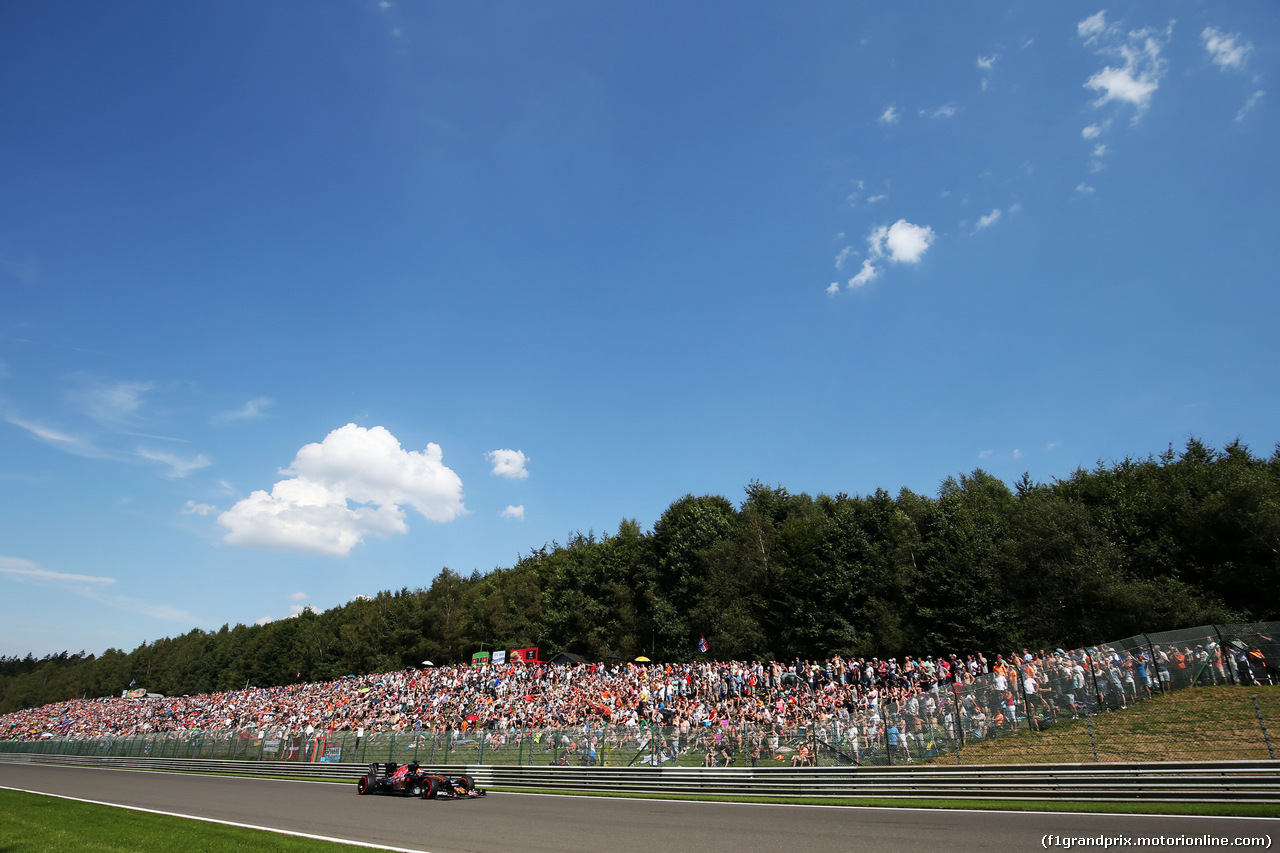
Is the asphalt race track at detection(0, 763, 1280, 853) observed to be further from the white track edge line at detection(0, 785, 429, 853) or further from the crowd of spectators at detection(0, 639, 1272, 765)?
the crowd of spectators at detection(0, 639, 1272, 765)

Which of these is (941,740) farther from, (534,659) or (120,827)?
(534,659)

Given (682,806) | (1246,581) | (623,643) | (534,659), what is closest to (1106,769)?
(682,806)

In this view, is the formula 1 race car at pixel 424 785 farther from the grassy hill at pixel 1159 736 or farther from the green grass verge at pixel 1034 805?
the grassy hill at pixel 1159 736

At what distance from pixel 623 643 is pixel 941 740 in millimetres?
43332

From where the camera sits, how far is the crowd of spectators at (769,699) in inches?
702

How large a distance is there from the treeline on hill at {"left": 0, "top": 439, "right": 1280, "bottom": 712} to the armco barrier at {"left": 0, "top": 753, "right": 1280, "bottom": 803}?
22185mm

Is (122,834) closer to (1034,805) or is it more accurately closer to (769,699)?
(1034,805)

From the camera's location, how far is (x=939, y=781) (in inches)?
628

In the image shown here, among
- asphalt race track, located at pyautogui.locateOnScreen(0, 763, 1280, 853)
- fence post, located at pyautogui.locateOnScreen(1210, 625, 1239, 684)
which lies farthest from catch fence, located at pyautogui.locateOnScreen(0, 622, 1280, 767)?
asphalt race track, located at pyautogui.locateOnScreen(0, 763, 1280, 853)

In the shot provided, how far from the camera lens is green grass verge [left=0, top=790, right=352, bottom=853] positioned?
1110cm

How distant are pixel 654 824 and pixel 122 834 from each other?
1031 cm

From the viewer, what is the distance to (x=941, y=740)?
17203mm

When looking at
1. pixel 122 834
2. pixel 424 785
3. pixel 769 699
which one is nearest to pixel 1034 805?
pixel 769 699

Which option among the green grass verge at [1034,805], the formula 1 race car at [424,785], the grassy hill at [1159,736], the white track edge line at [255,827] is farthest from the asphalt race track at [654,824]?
the grassy hill at [1159,736]
